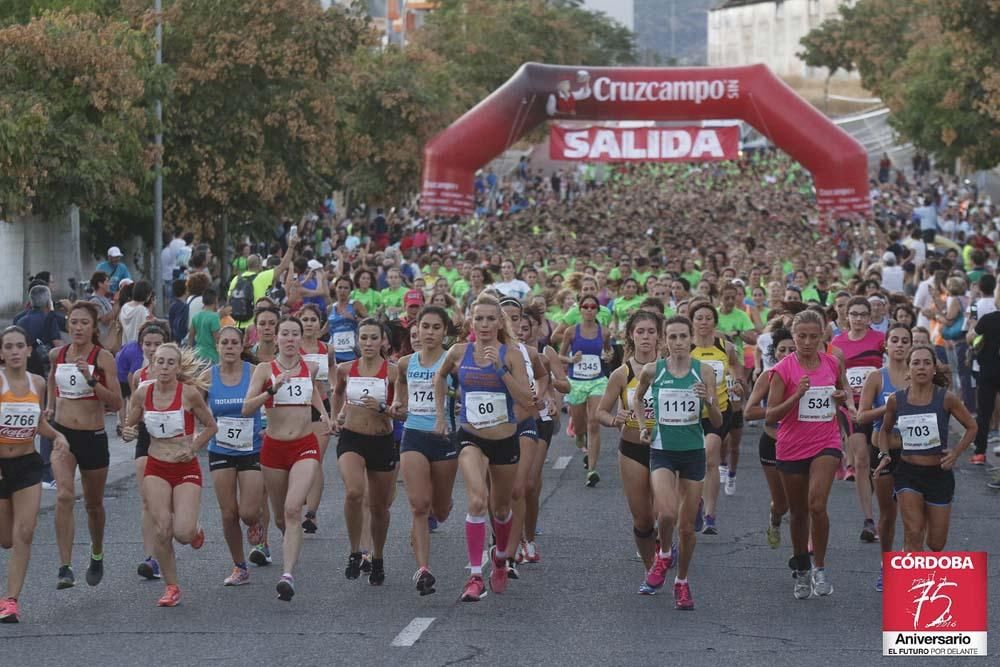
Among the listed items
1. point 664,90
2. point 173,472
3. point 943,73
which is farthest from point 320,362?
point 943,73

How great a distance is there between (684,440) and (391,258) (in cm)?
1585

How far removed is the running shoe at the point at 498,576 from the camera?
35.7 feet

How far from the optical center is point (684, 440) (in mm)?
10539

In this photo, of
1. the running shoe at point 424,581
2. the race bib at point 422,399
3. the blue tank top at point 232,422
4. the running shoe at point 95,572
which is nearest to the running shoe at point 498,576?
the running shoe at point 424,581

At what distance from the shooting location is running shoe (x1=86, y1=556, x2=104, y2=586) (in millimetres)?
11000

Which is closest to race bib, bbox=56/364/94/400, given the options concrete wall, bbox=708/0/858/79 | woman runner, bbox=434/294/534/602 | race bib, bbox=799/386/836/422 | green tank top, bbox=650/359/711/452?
woman runner, bbox=434/294/534/602

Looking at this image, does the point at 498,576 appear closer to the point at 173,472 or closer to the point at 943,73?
the point at 173,472

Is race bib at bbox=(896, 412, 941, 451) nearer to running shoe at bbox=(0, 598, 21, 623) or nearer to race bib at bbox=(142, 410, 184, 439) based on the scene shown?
race bib at bbox=(142, 410, 184, 439)

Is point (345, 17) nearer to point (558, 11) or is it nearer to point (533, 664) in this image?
point (533, 664)

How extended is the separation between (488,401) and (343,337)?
6.90 metres

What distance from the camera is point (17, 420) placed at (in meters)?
10.2

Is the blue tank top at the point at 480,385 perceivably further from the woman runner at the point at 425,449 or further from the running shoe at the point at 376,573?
the running shoe at the point at 376,573

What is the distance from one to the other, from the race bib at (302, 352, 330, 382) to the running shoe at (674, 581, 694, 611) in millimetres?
3678

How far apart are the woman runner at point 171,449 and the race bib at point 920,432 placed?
3.85 meters
